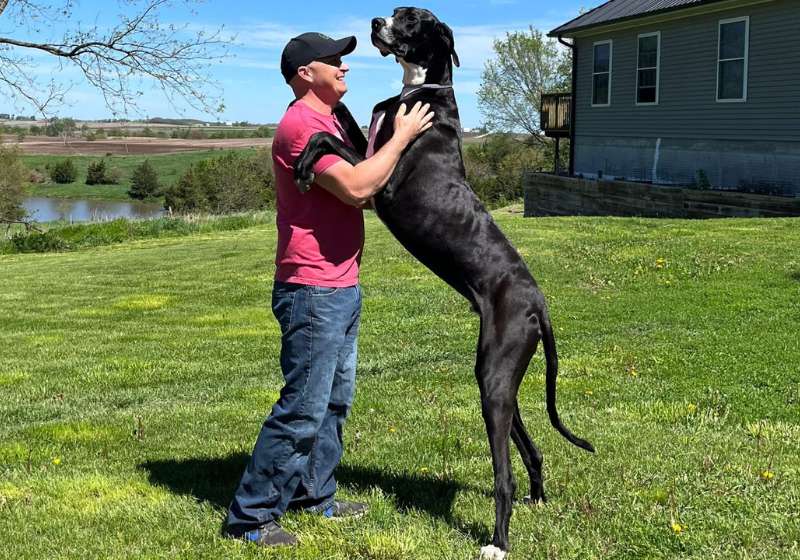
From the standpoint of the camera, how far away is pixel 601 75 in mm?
25797

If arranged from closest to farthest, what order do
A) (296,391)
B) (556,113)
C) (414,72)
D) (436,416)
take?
1. (296,391)
2. (414,72)
3. (436,416)
4. (556,113)

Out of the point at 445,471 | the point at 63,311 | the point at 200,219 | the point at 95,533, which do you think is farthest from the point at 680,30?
the point at 95,533

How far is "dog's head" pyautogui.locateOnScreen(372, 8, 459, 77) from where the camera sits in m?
3.67

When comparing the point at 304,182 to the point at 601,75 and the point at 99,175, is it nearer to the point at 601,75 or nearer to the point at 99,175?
the point at 601,75

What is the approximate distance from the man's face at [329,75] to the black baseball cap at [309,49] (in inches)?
1.2

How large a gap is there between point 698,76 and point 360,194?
20582mm

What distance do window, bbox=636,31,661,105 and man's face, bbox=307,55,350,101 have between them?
21.5 meters

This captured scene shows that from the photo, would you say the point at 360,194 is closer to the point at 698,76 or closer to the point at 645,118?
the point at 698,76

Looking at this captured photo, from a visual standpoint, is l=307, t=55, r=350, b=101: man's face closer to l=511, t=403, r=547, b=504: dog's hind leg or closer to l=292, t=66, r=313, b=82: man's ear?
l=292, t=66, r=313, b=82: man's ear

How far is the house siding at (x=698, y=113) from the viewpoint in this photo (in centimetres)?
1906

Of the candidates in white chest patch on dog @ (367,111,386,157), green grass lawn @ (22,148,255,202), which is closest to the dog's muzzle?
white chest patch on dog @ (367,111,386,157)

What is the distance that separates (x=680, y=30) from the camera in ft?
73.5

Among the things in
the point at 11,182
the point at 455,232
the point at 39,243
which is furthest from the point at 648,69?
the point at 11,182

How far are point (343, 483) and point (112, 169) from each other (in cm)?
9602
